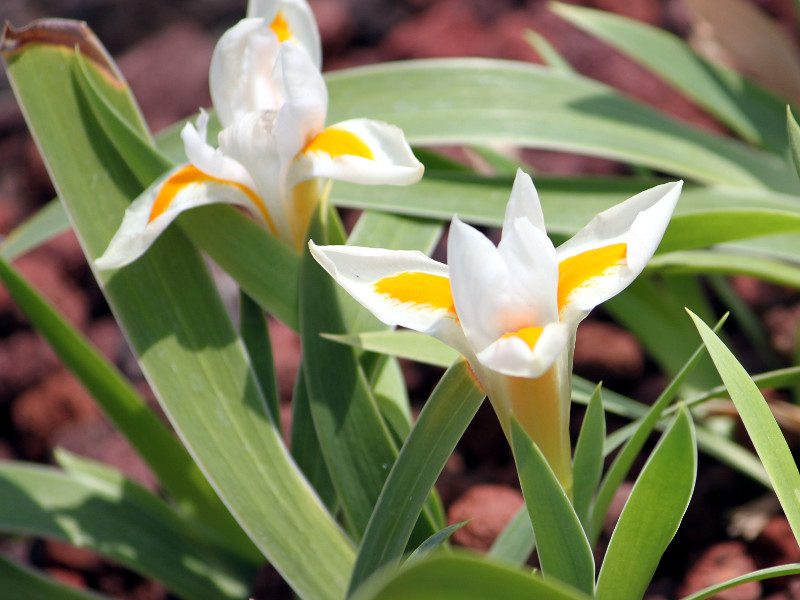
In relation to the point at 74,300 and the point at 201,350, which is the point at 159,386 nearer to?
the point at 201,350

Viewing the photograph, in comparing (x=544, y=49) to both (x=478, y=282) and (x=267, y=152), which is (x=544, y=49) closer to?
(x=267, y=152)

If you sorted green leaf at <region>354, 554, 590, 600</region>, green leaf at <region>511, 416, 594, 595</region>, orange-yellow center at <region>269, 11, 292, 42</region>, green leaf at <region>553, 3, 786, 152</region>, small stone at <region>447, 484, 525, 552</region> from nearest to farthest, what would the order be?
1. green leaf at <region>354, 554, 590, 600</region>
2. green leaf at <region>511, 416, 594, 595</region>
3. orange-yellow center at <region>269, 11, 292, 42</region>
4. small stone at <region>447, 484, 525, 552</region>
5. green leaf at <region>553, 3, 786, 152</region>

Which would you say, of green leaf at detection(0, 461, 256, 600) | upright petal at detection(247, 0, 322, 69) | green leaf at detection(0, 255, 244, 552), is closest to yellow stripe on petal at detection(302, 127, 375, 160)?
upright petal at detection(247, 0, 322, 69)

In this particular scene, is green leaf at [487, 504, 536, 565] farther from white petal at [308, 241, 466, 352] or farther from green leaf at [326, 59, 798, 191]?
green leaf at [326, 59, 798, 191]

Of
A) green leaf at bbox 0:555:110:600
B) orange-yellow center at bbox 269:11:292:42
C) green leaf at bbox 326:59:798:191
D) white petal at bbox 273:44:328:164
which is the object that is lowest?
green leaf at bbox 0:555:110:600

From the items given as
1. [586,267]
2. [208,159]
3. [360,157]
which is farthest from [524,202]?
[208,159]
